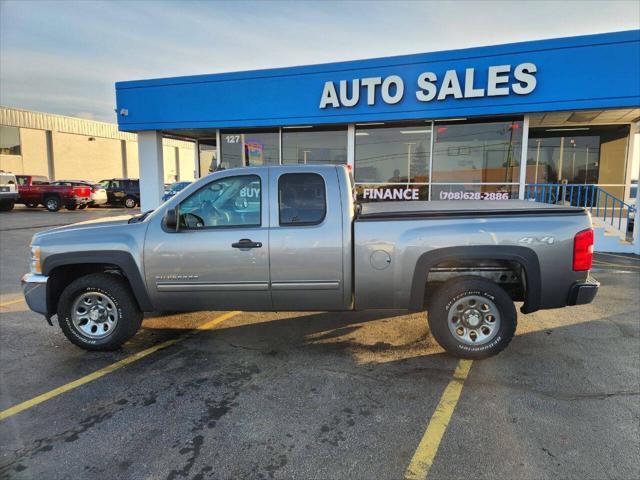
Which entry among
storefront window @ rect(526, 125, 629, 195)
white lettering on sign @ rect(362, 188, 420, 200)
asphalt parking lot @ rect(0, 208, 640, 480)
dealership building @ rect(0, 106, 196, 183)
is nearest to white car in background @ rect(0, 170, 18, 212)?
dealership building @ rect(0, 106, 196, 183)

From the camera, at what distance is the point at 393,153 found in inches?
459

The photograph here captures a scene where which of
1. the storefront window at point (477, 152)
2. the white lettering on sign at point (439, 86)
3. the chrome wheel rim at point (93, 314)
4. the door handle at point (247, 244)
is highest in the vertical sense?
the white lettering on sign at point (439, 86)

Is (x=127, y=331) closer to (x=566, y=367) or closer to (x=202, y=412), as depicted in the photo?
(x=202, y=412)

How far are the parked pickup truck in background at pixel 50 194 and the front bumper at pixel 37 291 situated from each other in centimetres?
2228

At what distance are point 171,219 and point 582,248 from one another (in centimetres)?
394

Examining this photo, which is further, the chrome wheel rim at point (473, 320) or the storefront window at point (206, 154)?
the storefront window at point (206, 154)

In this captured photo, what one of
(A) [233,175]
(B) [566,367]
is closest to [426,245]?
(B) [566,367]

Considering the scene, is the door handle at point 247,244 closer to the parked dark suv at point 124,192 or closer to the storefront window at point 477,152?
the storefront window at point 477,152

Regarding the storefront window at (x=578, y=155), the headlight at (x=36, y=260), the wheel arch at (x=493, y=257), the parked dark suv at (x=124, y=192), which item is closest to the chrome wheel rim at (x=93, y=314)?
the headlight at (x=36, y=260)

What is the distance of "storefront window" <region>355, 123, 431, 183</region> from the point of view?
11.4 metres

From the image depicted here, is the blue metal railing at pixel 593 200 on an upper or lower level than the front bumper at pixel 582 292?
upper

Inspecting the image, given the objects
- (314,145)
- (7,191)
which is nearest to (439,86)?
(314,145)

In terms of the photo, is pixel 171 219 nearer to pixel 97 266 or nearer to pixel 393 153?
pixel 97 266

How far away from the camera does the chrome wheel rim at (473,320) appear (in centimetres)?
419
